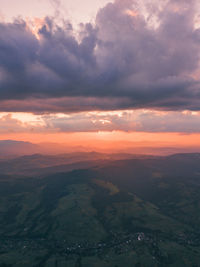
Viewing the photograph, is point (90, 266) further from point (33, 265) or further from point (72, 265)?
point (33, 265)

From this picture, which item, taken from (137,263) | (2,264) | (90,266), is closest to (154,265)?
(137,263)

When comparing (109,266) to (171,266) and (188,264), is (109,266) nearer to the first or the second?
(171,266)

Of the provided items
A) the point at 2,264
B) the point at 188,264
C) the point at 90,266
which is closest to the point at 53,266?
the point at 90,266

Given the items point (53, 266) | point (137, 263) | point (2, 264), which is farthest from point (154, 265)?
point (2, 264)

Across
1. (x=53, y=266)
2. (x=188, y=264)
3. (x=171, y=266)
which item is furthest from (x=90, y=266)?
(x=188, y=264)

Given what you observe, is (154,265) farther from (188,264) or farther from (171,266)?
(188,264)

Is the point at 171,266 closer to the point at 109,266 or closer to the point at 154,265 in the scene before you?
the point at 154,265
